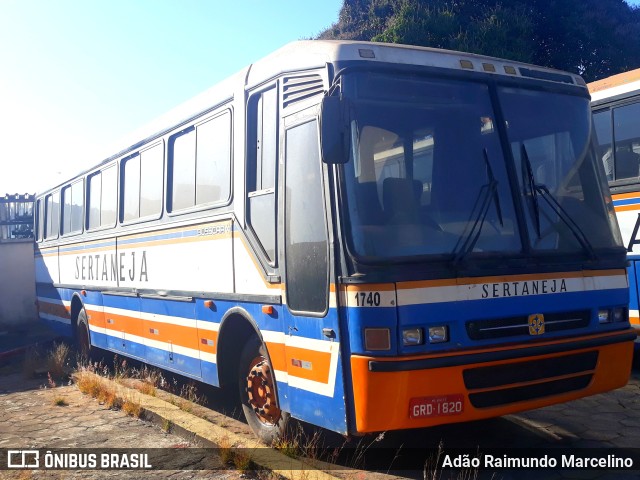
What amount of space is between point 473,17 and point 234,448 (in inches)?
653

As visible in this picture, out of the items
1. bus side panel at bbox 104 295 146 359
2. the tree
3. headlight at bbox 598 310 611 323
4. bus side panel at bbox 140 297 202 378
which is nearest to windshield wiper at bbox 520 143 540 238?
headlight at bbox 598 310 611 323

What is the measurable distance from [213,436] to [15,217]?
14.8 m

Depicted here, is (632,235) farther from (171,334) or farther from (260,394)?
(171,334)

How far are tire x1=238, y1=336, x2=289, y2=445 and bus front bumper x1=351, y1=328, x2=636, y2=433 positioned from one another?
142 centimetres

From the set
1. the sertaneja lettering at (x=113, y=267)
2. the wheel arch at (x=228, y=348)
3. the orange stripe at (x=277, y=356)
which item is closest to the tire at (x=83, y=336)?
the sertaneja lettering at (x=113, y=267)

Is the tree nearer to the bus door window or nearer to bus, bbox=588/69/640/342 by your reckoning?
bus, bbox=588/69/640/342

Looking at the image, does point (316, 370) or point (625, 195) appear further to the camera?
point (625, 195)

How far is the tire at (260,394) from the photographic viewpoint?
6.25m

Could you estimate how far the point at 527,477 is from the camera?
5.34 m

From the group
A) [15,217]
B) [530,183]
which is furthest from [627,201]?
[15,217]

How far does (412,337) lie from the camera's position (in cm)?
495

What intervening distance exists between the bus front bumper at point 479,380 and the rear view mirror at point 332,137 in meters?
1.40

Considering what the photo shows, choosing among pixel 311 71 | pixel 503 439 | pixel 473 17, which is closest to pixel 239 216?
pixel 311 71

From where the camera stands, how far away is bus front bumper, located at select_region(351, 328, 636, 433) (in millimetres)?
4875
